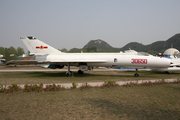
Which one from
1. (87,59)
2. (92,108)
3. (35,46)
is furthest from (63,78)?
(92,108)

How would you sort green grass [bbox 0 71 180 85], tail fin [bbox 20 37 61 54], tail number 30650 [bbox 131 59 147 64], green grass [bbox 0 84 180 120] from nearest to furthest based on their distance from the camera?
green grass [bbox 0 84 180 120] < green grass [bbox 0 71 180 85] < tail number 30650 [bbox 131 59 147 64] < tail fin [bbox 20 37 61 54]

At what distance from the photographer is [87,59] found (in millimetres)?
17781

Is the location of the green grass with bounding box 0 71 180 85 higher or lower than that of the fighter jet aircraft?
lower

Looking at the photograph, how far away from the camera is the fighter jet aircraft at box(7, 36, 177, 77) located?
16.8m

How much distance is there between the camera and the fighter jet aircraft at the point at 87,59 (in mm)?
16750

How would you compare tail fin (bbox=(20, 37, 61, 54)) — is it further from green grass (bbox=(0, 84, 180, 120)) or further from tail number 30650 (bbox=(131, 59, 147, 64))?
green grass (bbox=(0, 84, 180, 120))

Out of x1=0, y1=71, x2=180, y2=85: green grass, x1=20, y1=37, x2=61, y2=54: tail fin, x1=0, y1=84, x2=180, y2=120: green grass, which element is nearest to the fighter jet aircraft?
x1=20, y1=37, x2=61, y2=54: tail fin

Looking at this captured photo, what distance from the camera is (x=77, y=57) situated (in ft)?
58.9

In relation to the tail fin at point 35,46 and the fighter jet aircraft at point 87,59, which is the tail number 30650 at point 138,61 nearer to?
the fighter jet aircraft at point 87,59

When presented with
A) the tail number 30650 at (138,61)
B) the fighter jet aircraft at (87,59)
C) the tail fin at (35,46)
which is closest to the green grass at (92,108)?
the tail number 30650 at (138,61)

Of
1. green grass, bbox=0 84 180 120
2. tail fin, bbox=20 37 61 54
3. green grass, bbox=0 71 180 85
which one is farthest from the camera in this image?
tail fin, bbox=20 37 61 54

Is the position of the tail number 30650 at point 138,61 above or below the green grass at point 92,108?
above

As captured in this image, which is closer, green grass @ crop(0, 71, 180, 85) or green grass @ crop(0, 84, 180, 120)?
green grass @ crop(0, 84, 180, 120)

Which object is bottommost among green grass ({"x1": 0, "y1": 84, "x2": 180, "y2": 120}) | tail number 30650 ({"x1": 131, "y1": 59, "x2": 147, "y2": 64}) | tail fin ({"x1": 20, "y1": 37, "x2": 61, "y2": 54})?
green grass ({"x1": 0, "y1": 84, "x2": 180, "y2": 120})
